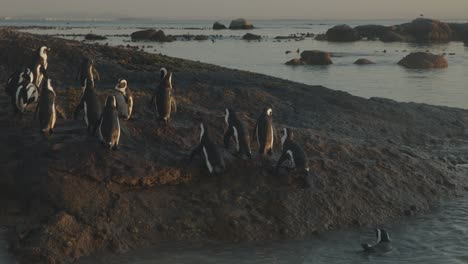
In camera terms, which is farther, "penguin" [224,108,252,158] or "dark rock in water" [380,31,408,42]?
"dark rock in water" [380,31,408,42]

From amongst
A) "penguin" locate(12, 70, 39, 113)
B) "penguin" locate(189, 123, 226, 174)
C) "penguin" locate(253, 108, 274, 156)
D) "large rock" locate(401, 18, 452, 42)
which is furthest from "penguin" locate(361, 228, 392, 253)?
"large rock" locate(401, 18, 452, 42)

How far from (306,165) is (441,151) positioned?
260 inches

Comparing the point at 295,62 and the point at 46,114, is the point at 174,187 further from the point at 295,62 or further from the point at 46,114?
the point at 295,62

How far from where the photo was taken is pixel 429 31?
80125 millimetres

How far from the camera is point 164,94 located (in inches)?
433

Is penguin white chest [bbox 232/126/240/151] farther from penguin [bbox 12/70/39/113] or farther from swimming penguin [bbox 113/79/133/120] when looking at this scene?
penguin [bbox 12/70/39/113]

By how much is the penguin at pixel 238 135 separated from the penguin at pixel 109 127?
1.90m

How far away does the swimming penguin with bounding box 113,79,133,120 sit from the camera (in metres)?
11.1

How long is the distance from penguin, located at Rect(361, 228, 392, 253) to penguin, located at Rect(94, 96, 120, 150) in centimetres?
393

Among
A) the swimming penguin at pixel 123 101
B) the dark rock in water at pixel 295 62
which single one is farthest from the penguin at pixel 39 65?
the dark rock in water at pixel 295 62

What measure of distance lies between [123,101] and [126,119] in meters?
0.49

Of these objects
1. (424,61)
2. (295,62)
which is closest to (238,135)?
(295,62)

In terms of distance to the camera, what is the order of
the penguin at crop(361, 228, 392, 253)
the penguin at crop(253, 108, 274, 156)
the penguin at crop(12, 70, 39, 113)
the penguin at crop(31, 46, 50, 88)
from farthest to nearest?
the penguin at crop(31, 46, 50, 88), the penguin at crop(12, 70, 39, 113), the penguin at crop(253, 108, 274, 156), the penguin at crop(361, 228, 392, 253)

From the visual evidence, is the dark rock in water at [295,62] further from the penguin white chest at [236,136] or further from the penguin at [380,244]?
the penguin at [380,244]
